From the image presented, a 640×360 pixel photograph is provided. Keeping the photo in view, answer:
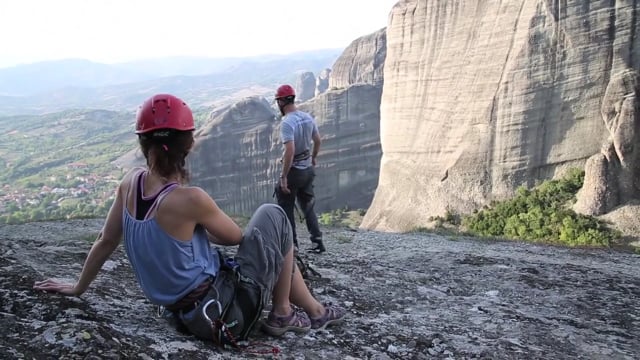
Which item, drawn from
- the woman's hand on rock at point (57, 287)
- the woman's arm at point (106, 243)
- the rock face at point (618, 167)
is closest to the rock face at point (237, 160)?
the rock face at point (618, 167)

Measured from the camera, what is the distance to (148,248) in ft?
9.77

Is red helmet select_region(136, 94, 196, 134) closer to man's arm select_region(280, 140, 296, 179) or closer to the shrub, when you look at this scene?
man's arm select_region(280, 140, 296, 179)

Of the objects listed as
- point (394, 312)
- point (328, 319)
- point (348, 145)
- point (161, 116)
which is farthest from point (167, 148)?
point (348, 145)

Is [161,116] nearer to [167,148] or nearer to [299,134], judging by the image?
[167,148]

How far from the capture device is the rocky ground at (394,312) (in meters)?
3.17

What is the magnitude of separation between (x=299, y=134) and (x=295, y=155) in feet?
0.89

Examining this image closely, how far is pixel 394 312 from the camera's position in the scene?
4.89m

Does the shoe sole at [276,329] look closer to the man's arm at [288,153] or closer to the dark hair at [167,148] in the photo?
the dark hair at [167,148]

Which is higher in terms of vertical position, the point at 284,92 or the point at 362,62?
the point at 362,62

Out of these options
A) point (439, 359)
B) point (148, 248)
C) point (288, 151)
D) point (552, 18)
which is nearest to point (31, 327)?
point (148, 248)

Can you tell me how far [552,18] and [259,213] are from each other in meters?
23.1

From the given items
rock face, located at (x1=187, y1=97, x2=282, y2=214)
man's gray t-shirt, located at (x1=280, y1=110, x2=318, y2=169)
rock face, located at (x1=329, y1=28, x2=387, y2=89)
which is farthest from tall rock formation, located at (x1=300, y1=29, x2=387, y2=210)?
man's gray t-shirt, located at (x1=280, y1=110, x2=318, y2=169)

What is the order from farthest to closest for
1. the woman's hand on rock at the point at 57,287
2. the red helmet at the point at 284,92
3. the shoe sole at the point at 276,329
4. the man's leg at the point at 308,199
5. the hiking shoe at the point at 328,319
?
1. the man's leg at the point at 308,199
2. the red helmet at the point at 284,92
3. the hiking shoe at the point at 328,319
4. the shoe sole at the point at 276,329
5. the woman's hand on rock at the point at 57,287

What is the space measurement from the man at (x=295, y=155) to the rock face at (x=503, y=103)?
1524 cm
